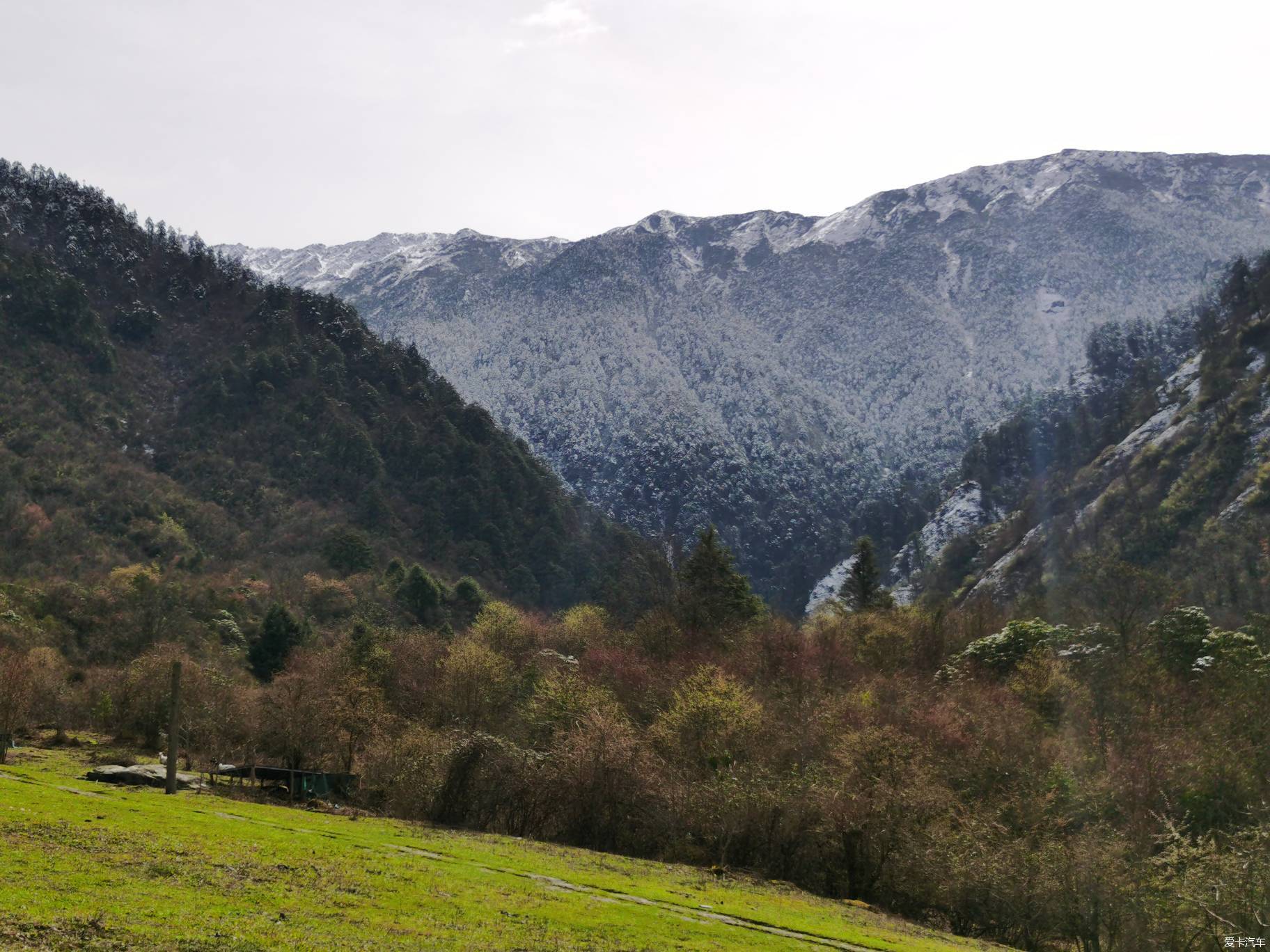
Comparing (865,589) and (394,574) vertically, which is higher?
(865,589)

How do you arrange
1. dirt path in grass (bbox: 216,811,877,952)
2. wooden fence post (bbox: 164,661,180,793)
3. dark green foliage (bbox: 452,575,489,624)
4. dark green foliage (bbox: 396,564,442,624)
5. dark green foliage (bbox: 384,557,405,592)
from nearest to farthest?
dirt path in grass (bbox: 216,811,877,952) < wooden fence post (bbox: 164,661,180,793) < dark green foliage (bbox: 396,564,442,624) < dark green foliage (bbox: 452,575,489,624) < dark green foliage (bbox: 384,557,405,592)

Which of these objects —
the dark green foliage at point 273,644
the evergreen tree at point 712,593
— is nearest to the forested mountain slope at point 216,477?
the dark green foliage at point 273,644

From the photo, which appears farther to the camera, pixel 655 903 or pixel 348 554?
pixel 348 554

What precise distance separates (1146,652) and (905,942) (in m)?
43.5

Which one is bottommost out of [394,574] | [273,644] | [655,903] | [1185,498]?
[273,644]

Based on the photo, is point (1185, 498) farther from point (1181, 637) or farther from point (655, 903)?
point (655, 903)

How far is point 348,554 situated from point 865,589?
7931 centimetres

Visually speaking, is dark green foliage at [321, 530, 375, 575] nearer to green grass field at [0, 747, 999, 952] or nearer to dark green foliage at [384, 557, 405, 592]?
dark green foliage at [384, 557, 405, 592]

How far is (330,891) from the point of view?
25.7 metres

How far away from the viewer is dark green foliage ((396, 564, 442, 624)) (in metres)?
132

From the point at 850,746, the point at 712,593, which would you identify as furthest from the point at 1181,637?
the point at 712,593

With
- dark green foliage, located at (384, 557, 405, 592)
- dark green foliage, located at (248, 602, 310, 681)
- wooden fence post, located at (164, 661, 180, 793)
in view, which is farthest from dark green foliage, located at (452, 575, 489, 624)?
wooden fence post, located at (164, 661, 180, 793)

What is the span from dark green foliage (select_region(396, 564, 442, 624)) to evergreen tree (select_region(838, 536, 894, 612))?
53.9 meters

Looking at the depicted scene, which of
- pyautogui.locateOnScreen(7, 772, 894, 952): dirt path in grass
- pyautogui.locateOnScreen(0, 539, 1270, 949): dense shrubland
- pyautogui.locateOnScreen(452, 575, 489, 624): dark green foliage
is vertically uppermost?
pyautogui.locateOnScreen(7, 772, 894, 952): dirt path in grass
